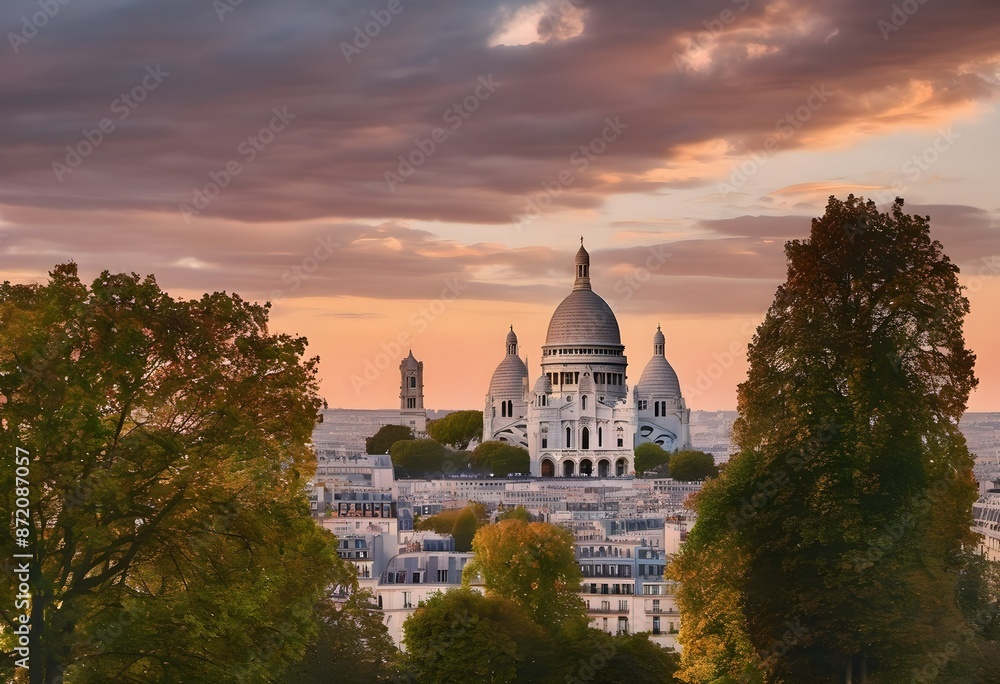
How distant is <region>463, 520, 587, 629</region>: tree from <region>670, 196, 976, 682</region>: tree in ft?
74.9

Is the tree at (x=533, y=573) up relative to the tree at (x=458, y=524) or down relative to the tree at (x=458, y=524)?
down

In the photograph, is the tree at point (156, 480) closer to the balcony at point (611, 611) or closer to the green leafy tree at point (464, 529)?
the balcony at point (611, 611)

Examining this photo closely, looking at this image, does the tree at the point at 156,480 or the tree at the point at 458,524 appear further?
the tree at the point at 458,524

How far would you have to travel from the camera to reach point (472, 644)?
59.8 metres

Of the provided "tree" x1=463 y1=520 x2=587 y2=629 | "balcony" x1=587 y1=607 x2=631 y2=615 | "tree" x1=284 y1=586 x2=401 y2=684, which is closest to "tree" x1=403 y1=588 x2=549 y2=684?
"tree" x1=284 y1=586 x2=401 y2=684

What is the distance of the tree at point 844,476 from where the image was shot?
43.1 meters

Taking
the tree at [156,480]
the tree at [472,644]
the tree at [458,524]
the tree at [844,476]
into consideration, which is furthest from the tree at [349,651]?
the tree at [458,524]

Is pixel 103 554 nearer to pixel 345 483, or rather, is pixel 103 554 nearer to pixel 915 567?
pixel 915 567

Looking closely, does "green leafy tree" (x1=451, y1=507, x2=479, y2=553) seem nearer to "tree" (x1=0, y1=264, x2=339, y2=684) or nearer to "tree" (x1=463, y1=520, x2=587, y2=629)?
"tree" (x1=463, y1=520, x2=587, y2=629)

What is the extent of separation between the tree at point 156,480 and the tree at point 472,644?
74.6 feet

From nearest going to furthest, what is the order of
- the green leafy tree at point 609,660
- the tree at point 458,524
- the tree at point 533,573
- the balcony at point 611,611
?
the green leafy tree at point 609,660 → the tree at point 533,573 → the balcony at point 611,611 → the tree at point 458,524

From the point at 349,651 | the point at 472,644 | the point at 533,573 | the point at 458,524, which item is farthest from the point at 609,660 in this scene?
the point at 458,524

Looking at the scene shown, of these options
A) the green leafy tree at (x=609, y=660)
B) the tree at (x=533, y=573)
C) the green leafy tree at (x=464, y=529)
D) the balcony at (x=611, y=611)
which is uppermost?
the green leafy tree at (x=464, y=529)

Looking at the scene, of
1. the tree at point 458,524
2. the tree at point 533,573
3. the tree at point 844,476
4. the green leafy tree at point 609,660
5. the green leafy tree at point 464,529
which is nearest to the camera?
the tree at point 844,476
